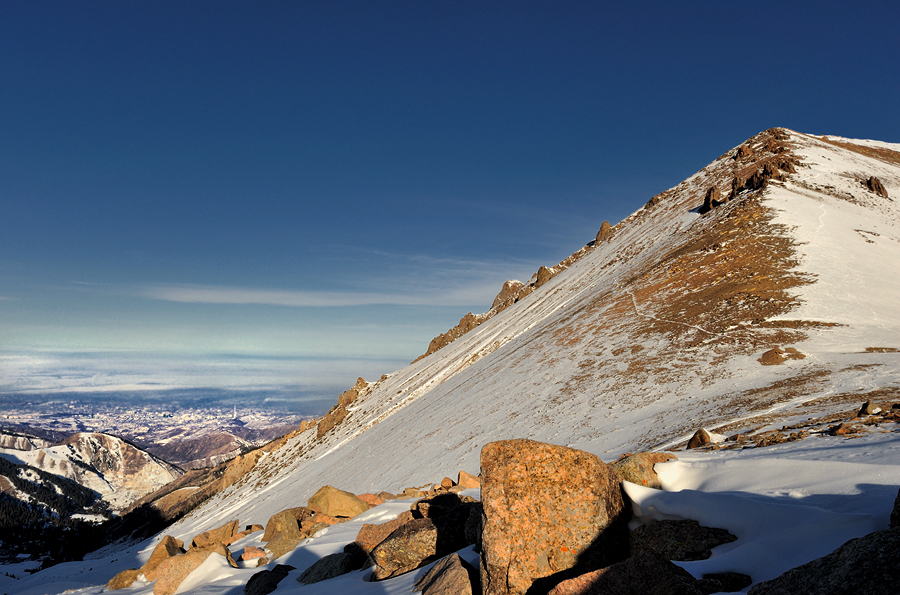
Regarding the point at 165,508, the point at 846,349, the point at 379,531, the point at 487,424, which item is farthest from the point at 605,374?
the point at 165,508

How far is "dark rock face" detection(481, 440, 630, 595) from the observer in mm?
6660

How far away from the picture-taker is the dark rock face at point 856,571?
11.4ft

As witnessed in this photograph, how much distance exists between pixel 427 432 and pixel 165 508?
11021 cm

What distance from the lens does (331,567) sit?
11.1 meters

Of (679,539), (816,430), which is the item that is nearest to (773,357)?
(816,430)

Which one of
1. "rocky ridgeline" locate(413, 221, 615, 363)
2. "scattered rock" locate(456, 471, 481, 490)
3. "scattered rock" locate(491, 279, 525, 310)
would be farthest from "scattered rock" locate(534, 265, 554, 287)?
"scattered rock" locate(456, 471, 481, 490)

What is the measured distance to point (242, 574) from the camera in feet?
45.0

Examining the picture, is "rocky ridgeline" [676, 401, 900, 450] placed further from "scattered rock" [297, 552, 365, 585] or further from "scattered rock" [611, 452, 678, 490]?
"scattered rock" [297, 552, 365, 585]

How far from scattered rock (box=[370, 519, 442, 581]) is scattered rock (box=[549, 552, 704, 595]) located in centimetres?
504

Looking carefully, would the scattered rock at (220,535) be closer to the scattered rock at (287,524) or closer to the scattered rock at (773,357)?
the scattered rock at (287,524)

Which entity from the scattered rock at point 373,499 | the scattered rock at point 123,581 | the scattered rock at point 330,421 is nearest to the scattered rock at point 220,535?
the scattered rock at point 123,581

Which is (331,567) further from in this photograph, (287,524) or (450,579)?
(287,524)

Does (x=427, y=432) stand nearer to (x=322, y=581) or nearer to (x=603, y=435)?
(x=603, y=435)

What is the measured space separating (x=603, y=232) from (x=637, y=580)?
77736 millimetres
